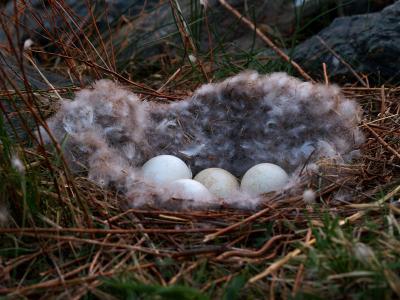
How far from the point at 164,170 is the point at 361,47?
1.75 meters

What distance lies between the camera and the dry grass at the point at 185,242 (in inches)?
67.0

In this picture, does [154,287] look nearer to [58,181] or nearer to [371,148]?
[58,181]

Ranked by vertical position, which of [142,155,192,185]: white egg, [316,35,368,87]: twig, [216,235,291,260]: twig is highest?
[316,35,368,87]: twig

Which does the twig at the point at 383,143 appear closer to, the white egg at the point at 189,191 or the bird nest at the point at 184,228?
the bird nest at the point at 184,228

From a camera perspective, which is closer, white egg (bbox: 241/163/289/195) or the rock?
white egg (bbox: 241/163/289/195)

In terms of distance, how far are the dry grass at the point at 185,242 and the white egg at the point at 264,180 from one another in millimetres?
167

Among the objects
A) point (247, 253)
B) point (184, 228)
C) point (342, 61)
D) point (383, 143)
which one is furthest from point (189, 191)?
point (342, 61)

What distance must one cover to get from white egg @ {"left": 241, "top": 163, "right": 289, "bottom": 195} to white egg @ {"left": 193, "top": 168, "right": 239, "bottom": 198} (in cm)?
6

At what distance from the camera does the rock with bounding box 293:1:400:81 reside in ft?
11.7

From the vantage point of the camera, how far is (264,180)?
2.50 meters

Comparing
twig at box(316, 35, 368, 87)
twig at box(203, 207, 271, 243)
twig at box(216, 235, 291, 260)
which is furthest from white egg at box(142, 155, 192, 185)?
twig at box(316, 35, 368, 87)

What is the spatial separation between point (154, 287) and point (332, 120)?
4.33 feet

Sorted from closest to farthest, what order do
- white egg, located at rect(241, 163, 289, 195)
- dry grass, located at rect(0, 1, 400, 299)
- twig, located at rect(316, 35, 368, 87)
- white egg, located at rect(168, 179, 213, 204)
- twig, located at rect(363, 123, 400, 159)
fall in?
dry grass, located at rect(0, 1, 400, 299)
white egg, located at rect(168, 179, 213, 204)
white egg, located at rect(241, 163, 289, 195)
twig, located at rect(363, 123, 400, 159)
twig, located at rect(316, 35, 368, 87)

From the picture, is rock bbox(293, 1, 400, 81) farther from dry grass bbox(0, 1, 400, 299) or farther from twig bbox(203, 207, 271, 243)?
twig bbox(203, 207, 271, 243)
